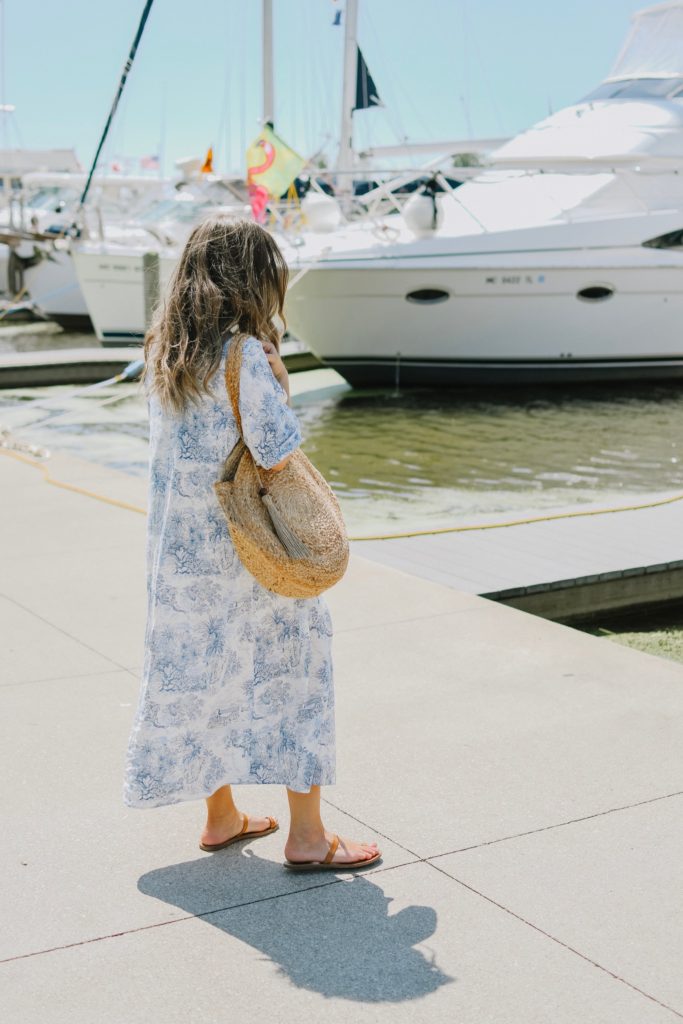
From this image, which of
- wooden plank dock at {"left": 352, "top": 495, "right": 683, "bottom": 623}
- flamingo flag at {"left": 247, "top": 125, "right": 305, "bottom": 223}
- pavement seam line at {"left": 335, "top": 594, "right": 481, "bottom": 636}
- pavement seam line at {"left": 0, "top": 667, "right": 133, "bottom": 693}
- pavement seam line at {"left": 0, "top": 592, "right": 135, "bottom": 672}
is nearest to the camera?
pavement seam line at {"left": 0, "top": 667, "right": 133, "bottom": 693}

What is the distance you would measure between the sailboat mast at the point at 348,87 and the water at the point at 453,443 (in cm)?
512

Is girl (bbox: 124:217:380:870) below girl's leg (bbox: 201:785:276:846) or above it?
above

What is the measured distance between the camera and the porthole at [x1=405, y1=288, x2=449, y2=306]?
17250 mm

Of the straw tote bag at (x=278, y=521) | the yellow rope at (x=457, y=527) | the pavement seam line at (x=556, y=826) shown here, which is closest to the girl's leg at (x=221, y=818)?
the pavement seam line at (x=556, y=826)

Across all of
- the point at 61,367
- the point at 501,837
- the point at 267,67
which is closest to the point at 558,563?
the point at 501,837

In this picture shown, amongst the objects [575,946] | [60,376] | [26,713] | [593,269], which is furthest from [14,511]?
[593,269]

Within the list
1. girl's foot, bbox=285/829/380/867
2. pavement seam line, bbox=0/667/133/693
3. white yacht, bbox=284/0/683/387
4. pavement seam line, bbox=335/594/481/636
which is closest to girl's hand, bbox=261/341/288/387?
girl's foot, bbox=285/829/380/867

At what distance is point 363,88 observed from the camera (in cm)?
2217

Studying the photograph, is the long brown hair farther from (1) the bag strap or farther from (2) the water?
(2) the water

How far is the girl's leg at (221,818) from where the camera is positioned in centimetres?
347

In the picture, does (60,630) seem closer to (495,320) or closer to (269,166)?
(269,166)

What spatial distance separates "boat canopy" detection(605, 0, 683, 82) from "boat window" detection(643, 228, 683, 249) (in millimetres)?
4137

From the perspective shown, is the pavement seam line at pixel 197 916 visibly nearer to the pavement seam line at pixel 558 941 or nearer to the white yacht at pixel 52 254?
the pavement seam line at pixel 558 941

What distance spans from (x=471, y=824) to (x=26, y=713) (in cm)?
176
